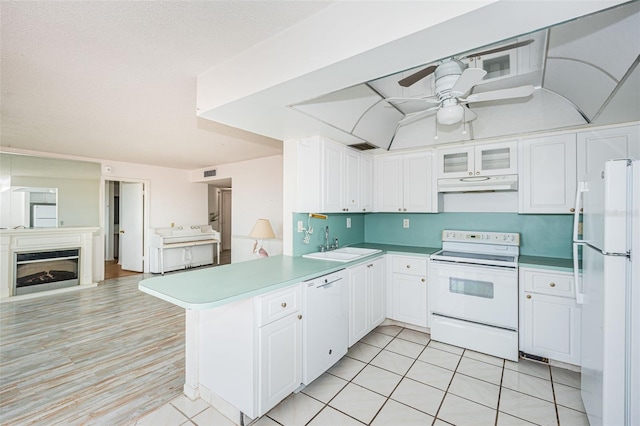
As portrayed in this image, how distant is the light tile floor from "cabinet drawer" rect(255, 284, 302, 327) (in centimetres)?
70

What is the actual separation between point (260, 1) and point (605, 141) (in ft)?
9.96

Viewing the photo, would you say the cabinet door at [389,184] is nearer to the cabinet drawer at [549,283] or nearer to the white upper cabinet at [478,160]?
the white upper cabinet at [478,160]

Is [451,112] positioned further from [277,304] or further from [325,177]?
[277,304]

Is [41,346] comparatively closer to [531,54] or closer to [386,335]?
[386,335]

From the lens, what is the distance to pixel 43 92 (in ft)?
8.06

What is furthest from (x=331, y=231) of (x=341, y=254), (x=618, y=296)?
(x=618, y=296)

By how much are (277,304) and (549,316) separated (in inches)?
94.8

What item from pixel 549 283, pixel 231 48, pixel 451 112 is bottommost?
pixel 549 283

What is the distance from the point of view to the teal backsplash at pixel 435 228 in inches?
114

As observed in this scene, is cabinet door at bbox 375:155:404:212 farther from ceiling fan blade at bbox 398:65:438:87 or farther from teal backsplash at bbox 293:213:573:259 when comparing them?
ceiling fan blade at bbox 398:65:438:87

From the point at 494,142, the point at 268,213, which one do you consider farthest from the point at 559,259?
the point at 268,213

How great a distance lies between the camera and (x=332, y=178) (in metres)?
2.98

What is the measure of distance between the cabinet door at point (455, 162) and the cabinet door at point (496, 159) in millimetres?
66

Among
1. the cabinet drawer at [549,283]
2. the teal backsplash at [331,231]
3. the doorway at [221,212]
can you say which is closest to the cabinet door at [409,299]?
the teal backsplash at [331,231]
